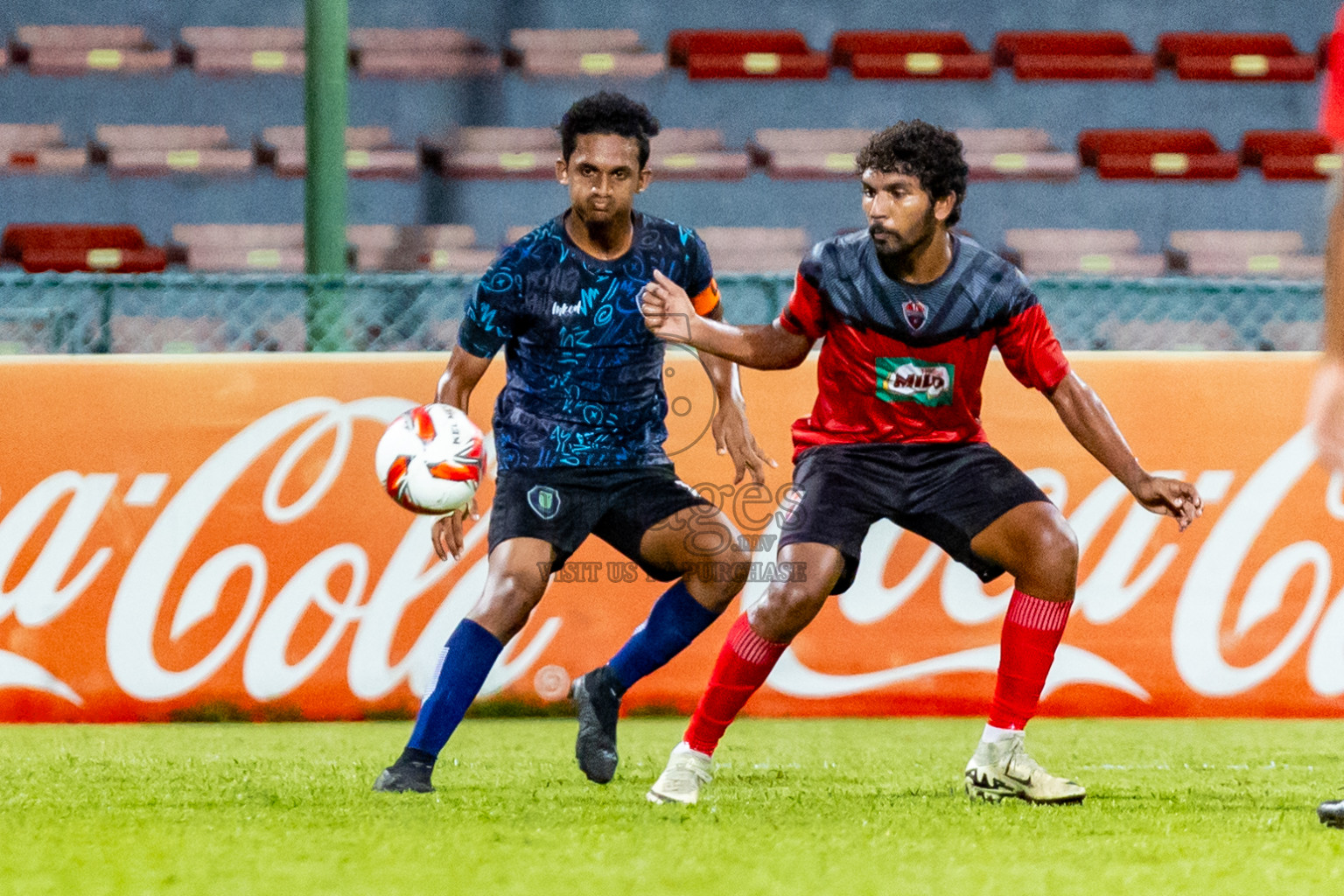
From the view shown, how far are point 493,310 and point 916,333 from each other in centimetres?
113

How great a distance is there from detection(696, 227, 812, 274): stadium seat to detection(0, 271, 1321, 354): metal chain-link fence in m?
4.02

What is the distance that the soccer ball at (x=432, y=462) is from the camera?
4172mm

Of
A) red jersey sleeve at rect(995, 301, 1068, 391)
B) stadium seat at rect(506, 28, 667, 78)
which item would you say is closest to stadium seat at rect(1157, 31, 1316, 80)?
stadium seat at rect(506, 28, 667, 78)

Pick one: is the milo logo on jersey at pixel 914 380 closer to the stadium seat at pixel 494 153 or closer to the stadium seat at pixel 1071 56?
the stadium seat at pixel 494 153

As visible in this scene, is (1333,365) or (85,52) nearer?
(1333,365)

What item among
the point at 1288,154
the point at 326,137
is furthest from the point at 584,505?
the point at 1288,154

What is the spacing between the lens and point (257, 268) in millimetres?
10422

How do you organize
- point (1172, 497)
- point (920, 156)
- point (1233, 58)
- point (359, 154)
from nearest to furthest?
point (1172, 497)
point (920, 156)
point (359, 154)
point (1233, 58)

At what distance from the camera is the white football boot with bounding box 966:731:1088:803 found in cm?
403

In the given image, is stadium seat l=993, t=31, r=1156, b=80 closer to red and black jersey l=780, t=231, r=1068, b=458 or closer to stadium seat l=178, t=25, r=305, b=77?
stadium seat l=178, t=25, r=305, b=77

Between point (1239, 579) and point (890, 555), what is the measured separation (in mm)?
Answer: 1313

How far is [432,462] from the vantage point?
418 centimetres

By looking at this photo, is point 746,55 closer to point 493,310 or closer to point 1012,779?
point 493,310

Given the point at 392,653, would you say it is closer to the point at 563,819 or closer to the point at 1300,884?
the point at 563,819
